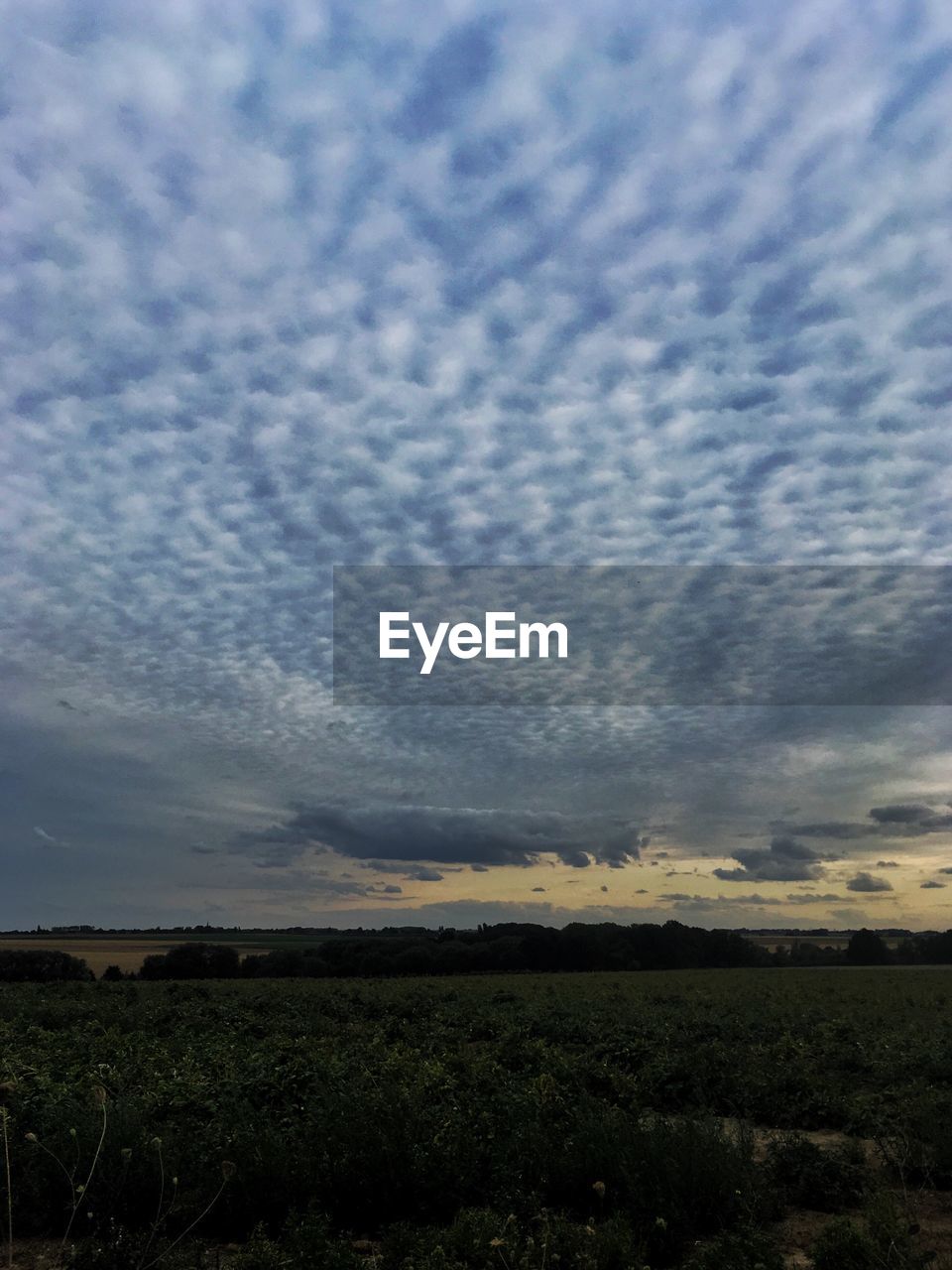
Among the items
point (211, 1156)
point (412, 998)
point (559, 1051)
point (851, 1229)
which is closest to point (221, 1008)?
point (412, 998)

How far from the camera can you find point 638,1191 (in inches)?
326

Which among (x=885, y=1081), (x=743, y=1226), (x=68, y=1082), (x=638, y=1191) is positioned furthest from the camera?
(x=885, y=1081)

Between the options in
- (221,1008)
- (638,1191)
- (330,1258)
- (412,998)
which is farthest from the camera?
(412,998)

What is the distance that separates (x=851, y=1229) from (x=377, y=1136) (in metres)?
4.39

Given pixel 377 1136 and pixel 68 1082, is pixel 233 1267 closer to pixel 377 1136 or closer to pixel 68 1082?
pixel 377 1136

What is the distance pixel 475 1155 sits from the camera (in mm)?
9188

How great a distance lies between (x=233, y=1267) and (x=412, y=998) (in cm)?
2232

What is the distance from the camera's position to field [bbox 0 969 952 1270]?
7.36m

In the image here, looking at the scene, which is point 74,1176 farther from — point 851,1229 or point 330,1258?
point 851,1229

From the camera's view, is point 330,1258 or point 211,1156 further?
point 211,1156

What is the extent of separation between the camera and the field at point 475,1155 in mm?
7359

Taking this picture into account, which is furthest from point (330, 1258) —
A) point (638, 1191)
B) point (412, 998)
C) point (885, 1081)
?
point (412, 998)

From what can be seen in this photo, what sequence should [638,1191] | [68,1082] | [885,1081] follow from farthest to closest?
[885,1081]
[68,1082]
[638,1191]

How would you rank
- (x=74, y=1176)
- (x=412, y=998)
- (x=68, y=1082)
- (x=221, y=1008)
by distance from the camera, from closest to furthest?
1. (x=74, y=1176)
2. (x=68, y=1082)
3. (x=221, y=1008)
4. (x=412, y=998)
